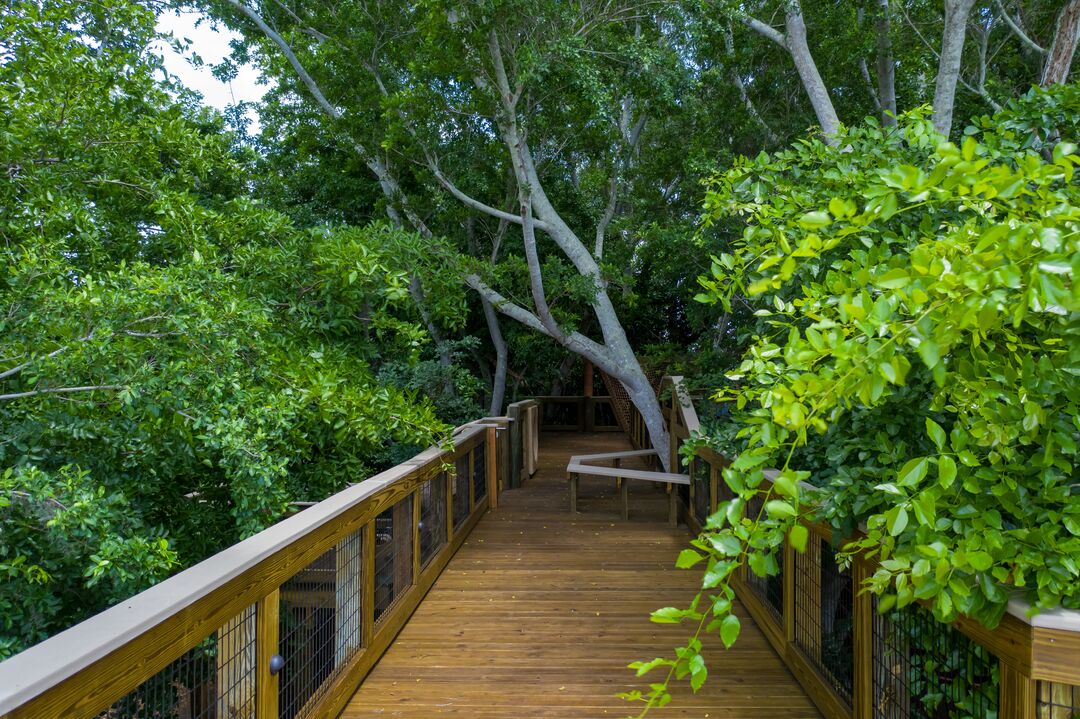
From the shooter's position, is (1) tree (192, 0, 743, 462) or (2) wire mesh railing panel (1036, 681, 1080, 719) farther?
(1) tree (192, 0, 743, 462)

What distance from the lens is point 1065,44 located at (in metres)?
5.91

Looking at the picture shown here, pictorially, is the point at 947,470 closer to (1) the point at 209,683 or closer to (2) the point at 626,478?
(1) the point at 209,683

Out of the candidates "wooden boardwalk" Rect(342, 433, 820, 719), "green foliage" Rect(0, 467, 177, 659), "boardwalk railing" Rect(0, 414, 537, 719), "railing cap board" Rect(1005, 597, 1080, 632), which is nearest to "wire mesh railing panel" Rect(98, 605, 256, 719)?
"boardwalk railing" Rect(0, 414, 537, 719)

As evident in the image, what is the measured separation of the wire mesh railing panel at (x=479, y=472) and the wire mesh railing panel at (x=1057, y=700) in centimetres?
526

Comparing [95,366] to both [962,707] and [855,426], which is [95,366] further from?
[962,707]

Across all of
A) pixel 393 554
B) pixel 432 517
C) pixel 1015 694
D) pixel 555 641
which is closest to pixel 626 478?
pixel 432 517

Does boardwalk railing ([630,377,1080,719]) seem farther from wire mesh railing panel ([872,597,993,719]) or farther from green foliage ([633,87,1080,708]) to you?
green foliage ([633,87,1080,708])

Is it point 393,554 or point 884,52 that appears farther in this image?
point 884,52

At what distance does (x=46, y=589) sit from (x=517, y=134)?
231 inches

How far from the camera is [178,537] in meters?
3.92

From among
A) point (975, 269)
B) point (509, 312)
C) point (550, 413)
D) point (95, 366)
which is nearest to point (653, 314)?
point (550, 413)

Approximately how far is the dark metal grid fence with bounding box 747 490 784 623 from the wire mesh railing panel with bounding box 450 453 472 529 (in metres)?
Answer: 2.44

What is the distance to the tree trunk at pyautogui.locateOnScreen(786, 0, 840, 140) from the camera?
654 cm

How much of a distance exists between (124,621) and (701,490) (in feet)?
15.8
